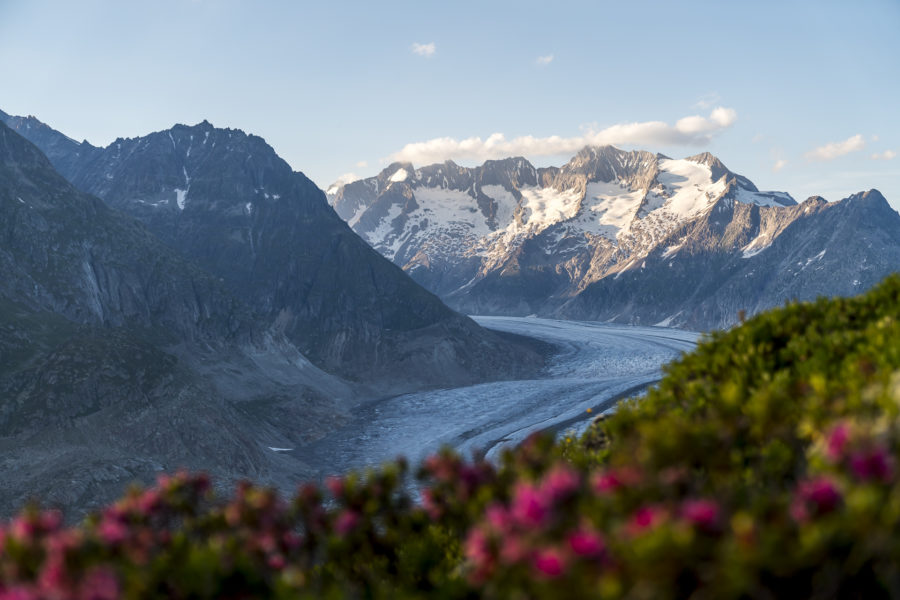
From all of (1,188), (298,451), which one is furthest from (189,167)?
(298,451)

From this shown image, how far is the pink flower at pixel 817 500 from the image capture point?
5.32 metres

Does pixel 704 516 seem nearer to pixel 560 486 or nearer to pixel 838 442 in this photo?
pixel 560 486

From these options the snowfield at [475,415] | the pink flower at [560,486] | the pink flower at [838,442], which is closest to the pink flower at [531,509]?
the pink flower at [560,486]

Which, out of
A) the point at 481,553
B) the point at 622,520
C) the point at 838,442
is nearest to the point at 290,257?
the point at 481,553

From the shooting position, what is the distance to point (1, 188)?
104562 millimetres

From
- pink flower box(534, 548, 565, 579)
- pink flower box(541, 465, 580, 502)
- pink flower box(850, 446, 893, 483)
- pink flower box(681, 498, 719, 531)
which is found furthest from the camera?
pink flower box(541, 465, 580, 502)

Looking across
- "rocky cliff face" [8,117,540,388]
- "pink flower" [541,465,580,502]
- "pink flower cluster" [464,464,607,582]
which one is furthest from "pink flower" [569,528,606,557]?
"rocky cliff face" [8,117,540,388]

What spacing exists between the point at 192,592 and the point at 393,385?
5137 inches

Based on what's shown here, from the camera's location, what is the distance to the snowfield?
8924 centimetres

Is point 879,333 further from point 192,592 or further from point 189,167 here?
point 189,167

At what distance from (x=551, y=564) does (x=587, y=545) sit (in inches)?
11.9

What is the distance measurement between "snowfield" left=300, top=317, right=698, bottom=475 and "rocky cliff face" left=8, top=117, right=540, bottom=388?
46.0 ft

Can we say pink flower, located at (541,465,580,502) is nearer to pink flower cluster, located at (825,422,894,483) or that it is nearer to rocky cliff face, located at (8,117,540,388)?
pink flower cluster, located at (825,422,894,483)

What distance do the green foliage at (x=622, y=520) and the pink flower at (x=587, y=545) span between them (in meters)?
0.01
